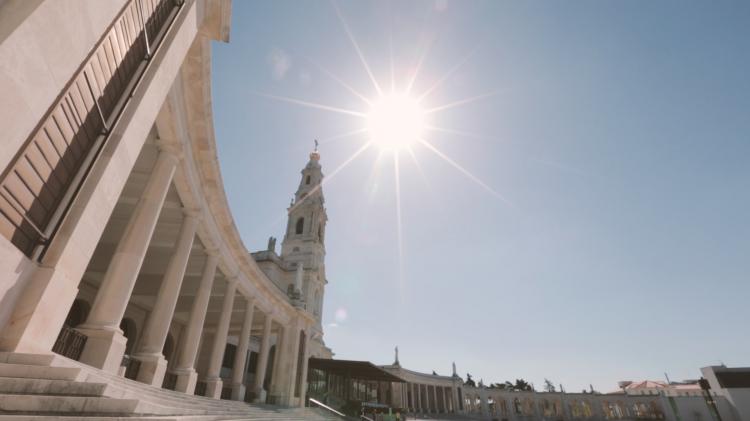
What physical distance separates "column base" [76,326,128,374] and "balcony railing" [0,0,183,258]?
3629mm

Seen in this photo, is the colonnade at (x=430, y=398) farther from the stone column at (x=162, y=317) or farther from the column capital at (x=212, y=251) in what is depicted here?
the stone column at (x=162, y=317)

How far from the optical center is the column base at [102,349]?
22.7 feet

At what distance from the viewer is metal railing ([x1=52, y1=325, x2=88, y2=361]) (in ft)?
20.9

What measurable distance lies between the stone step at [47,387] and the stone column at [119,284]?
3.92 meters

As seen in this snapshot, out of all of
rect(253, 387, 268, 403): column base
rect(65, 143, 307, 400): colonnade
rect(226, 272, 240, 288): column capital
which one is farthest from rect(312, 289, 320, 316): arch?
rect(65, 143, 307, 400): colonnade

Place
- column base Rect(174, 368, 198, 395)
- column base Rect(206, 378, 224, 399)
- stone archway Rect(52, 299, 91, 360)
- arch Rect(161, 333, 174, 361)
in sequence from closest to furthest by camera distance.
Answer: stone archway Rect(52, 299, 91, 360) → column base Rect(174, 368, 198, 395) → column base Rect(206, 378, 224, 399) → arch Rect(161, 333, 174, 361)

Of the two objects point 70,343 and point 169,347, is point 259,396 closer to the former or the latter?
point 169,347

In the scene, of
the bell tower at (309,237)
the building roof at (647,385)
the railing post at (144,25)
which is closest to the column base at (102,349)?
the railing post at (144,25)

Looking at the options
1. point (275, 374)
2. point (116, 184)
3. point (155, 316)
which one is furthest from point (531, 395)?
point (116, 184)

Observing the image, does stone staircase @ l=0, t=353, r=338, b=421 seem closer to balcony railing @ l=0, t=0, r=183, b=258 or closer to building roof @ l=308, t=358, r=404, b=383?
balcony railing @ l=0, t=0, r=183, b=258

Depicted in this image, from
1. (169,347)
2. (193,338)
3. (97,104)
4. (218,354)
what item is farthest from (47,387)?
(169,347)

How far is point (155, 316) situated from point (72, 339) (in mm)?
4018

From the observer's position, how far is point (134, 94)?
20.0 feet

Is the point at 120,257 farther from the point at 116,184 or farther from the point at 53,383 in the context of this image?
the point at 53,383
